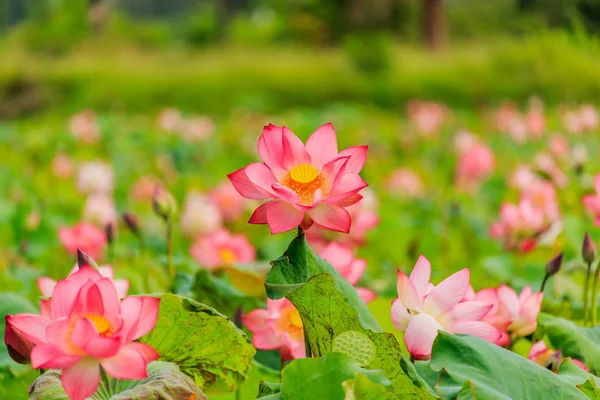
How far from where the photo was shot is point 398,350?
695 mm

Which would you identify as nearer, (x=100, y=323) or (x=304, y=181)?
(x=100, y=323)

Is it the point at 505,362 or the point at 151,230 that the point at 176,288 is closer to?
the point at 505,362

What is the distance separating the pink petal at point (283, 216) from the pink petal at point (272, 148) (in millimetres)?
47

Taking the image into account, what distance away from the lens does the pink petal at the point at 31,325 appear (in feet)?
2.06

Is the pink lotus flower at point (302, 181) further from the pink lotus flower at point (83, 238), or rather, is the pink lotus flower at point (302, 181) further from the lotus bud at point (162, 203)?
the pink lotus flower at point (83, 238)

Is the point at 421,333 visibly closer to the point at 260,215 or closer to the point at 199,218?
the point at 260,215

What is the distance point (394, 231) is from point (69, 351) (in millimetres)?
1773

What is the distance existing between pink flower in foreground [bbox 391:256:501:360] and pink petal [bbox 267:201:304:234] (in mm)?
105

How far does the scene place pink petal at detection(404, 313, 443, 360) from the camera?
0.73 m

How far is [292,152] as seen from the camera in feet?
2.48

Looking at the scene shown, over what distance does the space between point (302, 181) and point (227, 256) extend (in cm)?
74

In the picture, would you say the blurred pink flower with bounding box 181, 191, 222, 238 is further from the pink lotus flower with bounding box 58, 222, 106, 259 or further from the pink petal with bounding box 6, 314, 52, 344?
the pink petal with bounding box 6, 314, 52, 344

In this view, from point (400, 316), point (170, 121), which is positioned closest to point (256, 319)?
point (400, 316)

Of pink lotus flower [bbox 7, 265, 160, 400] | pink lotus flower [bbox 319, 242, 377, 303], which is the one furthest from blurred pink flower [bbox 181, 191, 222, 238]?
pink lotus flower [bbox 7, 265, 160, 400]
